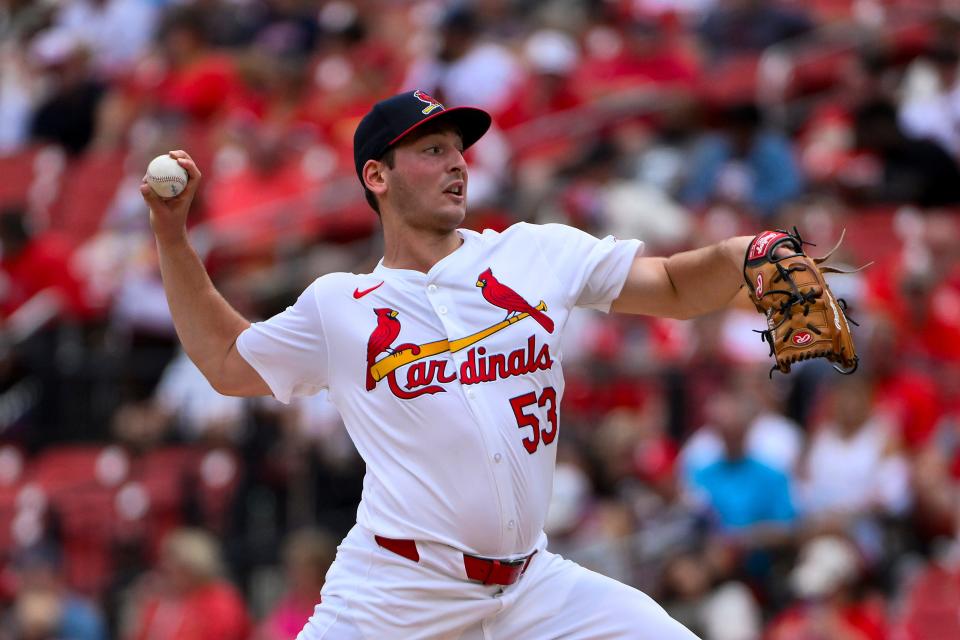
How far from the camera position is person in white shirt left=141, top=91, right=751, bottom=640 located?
4.41m

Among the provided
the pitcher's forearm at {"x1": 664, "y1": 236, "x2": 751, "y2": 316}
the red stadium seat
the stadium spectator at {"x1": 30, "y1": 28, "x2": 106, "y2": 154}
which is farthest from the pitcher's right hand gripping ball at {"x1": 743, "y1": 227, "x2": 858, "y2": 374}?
the stadium spectator at {"x1": 30, "y1": 28, "x2": 106, "y2": 154}

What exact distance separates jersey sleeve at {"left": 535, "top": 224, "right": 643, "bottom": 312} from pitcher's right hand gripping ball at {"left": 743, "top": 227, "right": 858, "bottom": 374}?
1.58 feet

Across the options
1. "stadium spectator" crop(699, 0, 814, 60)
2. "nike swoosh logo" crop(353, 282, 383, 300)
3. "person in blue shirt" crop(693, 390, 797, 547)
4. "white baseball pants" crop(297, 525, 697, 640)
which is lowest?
"person in blue shirt" crop(693, 390, 797, 547)

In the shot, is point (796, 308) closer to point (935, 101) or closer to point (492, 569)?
point (492, 569)

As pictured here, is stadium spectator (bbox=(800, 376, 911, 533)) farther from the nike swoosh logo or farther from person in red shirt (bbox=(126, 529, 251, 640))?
the nike swoosh logo

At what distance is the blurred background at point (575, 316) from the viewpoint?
26.5 feet

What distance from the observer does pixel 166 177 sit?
15.0 feet

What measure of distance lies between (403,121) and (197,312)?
785mm

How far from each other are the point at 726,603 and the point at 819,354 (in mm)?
3774

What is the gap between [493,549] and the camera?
174 inches

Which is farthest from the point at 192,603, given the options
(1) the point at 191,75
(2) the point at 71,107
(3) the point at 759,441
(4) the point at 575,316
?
(2) the point at 71,107

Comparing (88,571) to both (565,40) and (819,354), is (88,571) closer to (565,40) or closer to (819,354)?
(565,40)

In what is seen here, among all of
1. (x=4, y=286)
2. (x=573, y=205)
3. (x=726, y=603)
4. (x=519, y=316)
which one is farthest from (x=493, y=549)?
(x=4, y=286)

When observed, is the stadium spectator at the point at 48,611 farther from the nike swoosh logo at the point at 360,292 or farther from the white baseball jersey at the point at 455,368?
the nike swoosh logo at the point at 360,292
